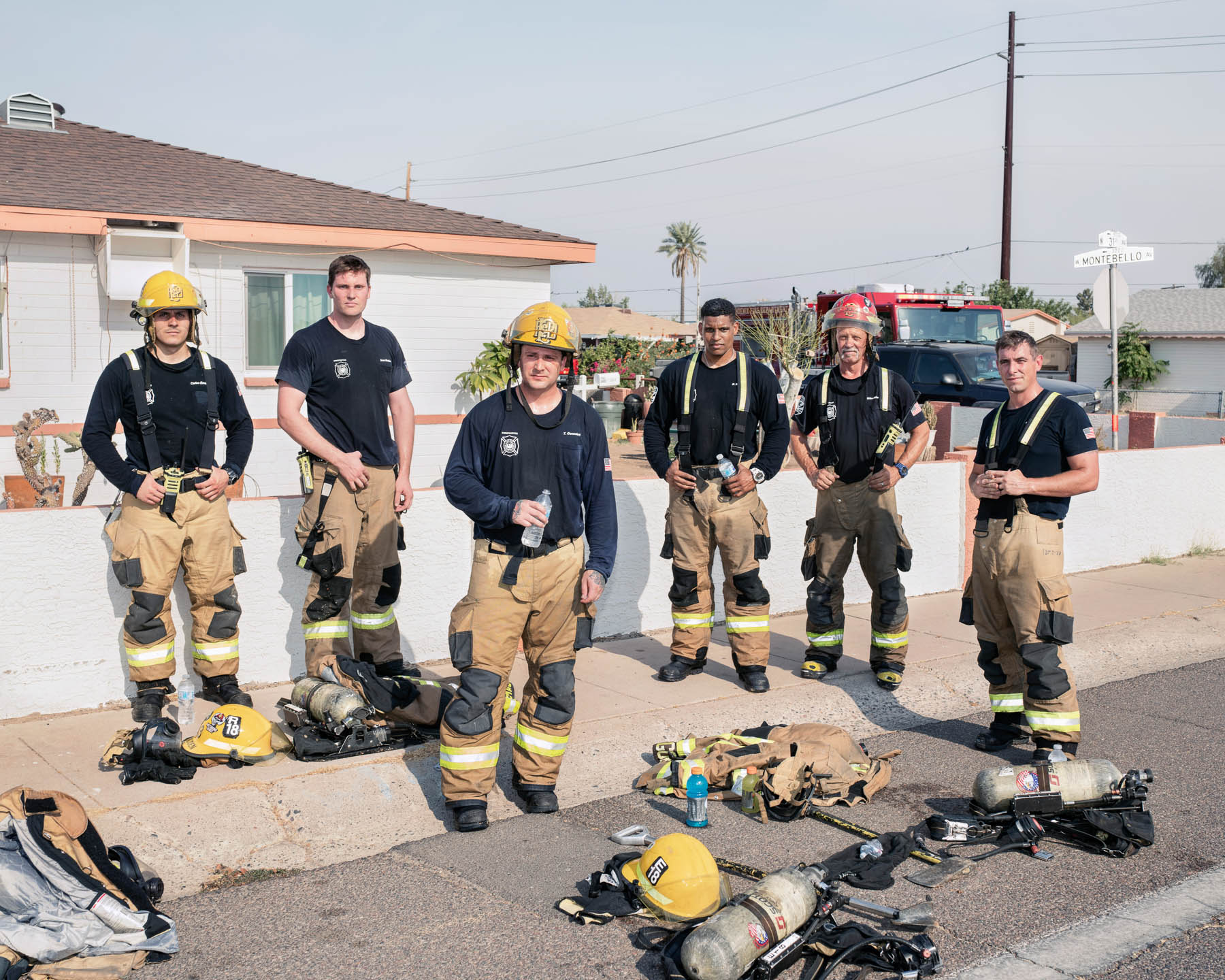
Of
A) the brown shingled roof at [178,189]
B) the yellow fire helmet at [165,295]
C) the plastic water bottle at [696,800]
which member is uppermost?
the brown shingled roof at [178,189]

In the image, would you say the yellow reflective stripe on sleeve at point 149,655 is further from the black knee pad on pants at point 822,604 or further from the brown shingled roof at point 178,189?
the brown shingled roof at point 178,189

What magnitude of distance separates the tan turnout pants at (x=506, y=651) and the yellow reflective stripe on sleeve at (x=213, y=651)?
5.43 ft

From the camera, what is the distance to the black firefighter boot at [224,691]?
6.09 metres

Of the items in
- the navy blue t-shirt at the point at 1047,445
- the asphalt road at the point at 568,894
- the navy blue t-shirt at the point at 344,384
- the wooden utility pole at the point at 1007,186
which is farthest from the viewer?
the wooden utility pole at the point at 1007,186

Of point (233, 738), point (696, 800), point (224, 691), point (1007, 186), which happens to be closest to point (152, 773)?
point (233, 738)

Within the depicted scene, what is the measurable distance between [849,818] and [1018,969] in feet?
4.73

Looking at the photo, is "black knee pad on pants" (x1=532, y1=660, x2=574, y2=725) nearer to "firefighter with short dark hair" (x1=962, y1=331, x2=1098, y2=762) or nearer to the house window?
"firefighter with short dark hair" (x1=962, y1=331, x2=1098, y2=762)

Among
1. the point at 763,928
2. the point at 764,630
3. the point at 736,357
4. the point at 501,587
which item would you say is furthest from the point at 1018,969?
the point at 736,357

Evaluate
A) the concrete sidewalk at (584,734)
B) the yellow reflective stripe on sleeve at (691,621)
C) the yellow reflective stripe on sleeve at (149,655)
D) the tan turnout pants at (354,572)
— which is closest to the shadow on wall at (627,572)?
the concrete sidewalk at (584,734)

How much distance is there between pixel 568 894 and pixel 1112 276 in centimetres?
1142

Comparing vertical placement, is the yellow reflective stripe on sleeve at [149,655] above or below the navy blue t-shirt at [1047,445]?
below

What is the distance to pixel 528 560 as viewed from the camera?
5016 millimetres

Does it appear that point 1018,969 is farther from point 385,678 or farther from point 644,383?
point 644,383

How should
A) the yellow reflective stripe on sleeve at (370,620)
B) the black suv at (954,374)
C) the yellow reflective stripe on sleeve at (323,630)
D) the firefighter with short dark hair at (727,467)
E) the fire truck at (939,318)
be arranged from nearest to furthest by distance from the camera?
1. the yellow reflective stripe on sleeve at (323,630)
2. the yellow reflective stripe on sleeve at (370,620)
3. the firefighter with short dark hair at (727,467)
4. the black suv at (954,374)
5. the fire truck at (939,318)
